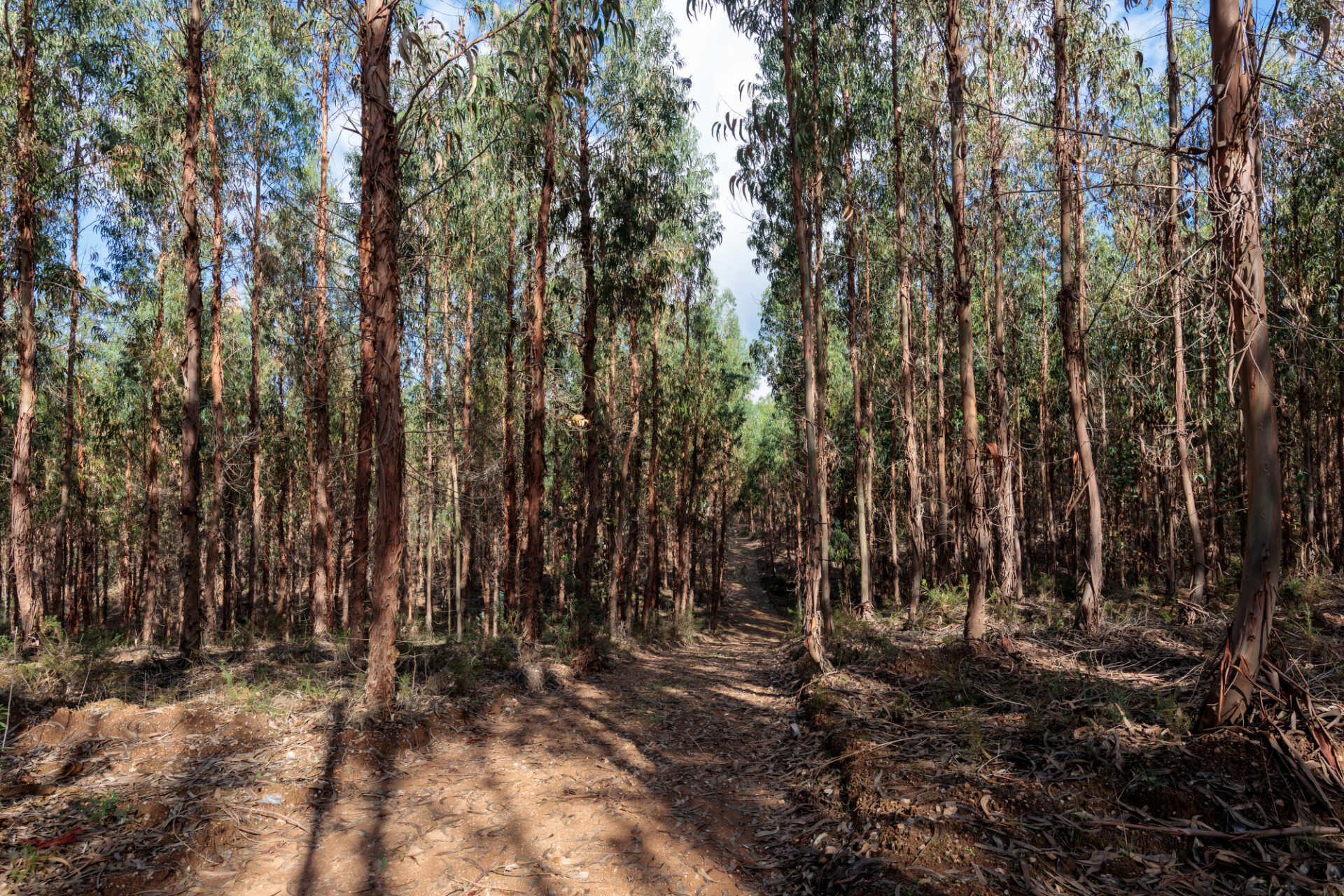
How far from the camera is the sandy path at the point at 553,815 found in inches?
151

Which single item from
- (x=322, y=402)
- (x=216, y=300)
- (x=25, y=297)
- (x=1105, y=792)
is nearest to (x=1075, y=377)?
(x=1105, y=792)

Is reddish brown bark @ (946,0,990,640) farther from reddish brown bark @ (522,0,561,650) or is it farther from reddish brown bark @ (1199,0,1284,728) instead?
reddish brown bark @ (522,0,561,650)

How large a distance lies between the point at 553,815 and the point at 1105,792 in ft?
12.0

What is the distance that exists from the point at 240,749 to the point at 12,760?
157 cm

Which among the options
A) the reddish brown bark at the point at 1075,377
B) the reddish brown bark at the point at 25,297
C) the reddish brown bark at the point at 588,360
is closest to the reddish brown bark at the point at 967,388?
the reddish brown bark at the point at 1075,377

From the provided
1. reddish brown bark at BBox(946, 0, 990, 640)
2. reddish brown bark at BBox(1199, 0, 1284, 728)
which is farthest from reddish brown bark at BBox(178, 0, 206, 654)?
reddish brown bark at BBox(1199, 0, 1284, 728)

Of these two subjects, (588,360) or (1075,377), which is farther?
(588,360)

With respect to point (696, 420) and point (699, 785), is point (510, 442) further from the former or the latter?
point (699, 785)

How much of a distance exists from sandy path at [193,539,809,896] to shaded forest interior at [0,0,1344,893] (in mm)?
65

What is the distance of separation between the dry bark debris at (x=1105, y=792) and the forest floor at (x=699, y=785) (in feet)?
0.06

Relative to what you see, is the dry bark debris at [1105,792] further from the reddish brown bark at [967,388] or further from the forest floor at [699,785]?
the reddish brown bark at [967,388]

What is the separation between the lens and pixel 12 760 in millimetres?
5098

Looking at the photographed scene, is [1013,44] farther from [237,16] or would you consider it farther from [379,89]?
[237,16]

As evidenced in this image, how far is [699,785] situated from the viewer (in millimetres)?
5395
